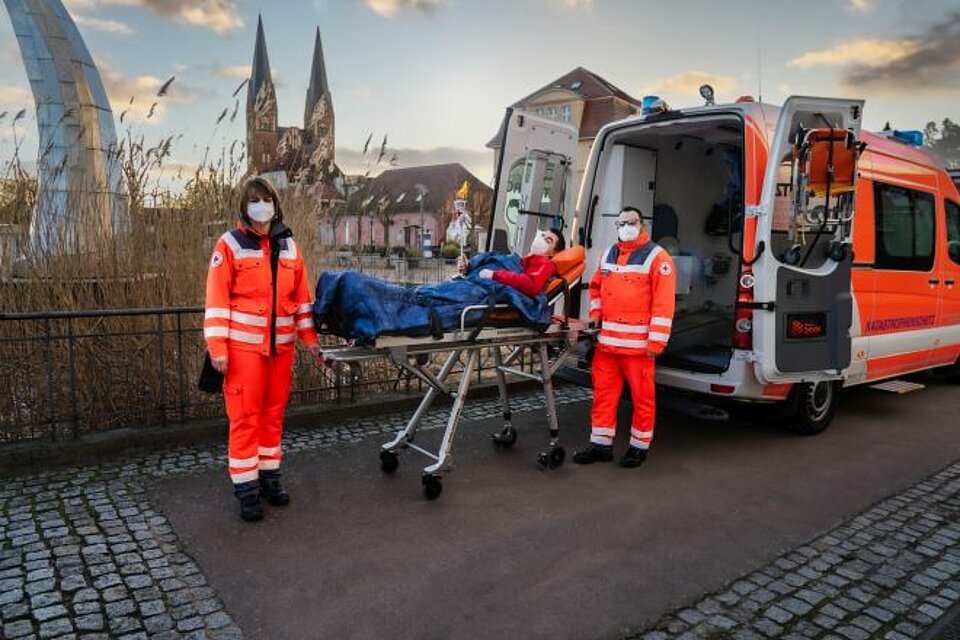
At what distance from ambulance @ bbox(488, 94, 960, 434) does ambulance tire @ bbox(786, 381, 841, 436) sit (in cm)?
1

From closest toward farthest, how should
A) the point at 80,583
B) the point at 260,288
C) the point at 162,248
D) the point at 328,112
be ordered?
the point at 80,583 → the point at 260,288 → the point at 162,248 → the point at 328,112

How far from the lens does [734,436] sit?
5422 millimetres

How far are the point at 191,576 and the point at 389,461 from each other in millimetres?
1544

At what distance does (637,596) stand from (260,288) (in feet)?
8.00

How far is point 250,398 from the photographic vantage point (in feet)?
11.8

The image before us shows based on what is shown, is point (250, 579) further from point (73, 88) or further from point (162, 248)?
point (73, 88)

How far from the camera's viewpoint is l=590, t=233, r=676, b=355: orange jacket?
14.5 feet

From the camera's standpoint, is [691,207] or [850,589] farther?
[691,207]

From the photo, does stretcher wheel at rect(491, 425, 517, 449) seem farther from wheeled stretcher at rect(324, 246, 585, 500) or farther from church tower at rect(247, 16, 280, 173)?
church tower at rect(247, 16, 280, 173)

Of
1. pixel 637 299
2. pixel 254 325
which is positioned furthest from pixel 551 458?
pixel 254 325

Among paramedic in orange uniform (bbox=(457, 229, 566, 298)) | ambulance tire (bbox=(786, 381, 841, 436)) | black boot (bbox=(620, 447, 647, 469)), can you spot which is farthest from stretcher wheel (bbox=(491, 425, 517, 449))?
ambulance tire (bbox=(786, 381, 841, 436))

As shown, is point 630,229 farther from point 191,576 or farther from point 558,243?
point 191,576

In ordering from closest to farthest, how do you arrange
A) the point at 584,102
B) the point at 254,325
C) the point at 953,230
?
the point at 254,325 → the point at 953,230 → the point at 584,102

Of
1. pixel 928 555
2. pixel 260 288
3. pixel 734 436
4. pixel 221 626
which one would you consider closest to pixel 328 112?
pixel 260 288
